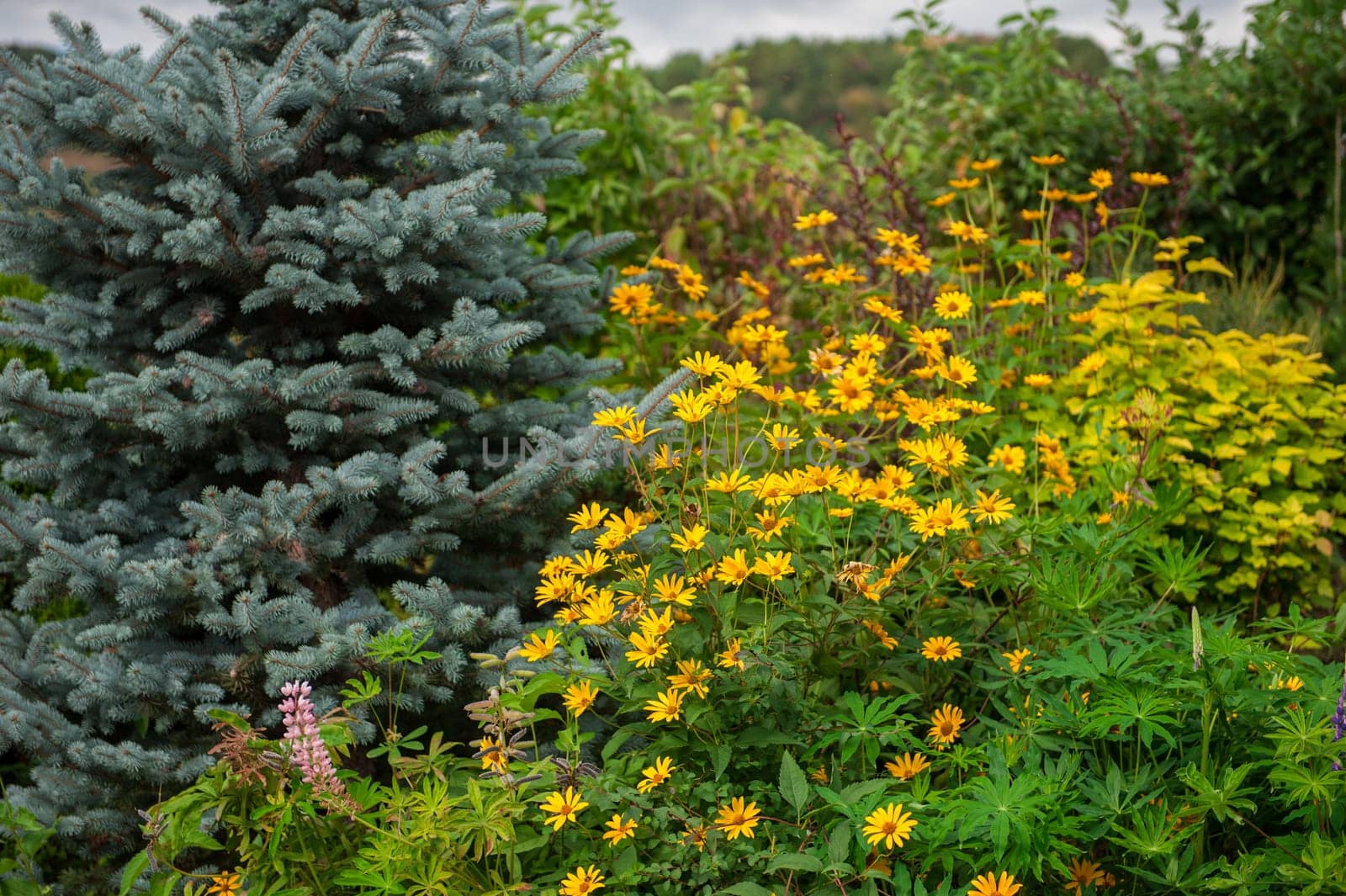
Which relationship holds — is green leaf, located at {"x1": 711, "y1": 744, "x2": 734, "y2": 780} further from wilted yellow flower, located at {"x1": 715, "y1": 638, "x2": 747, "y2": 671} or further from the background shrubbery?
wilted yellow flower, located at {"x1": 715, "y1": 638, "x2": 747, "y2": 671}

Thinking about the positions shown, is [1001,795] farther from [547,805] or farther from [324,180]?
[324,180]

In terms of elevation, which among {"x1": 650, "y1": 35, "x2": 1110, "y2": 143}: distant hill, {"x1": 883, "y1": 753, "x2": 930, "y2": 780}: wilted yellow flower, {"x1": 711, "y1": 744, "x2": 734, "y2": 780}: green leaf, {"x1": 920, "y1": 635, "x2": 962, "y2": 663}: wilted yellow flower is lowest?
{"x1": 883, "y1": 753, "x2": 930, "y2": 780}: wilted yellow flower

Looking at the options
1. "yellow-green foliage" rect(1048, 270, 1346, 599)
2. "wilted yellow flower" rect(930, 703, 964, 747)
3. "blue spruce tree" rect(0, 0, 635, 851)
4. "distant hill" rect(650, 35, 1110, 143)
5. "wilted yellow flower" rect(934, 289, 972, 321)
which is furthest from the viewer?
"distant hill" rect(650, 35, 1110, 143)

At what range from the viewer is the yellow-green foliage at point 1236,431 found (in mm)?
3447

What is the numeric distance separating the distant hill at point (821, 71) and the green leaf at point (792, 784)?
19.0 metres

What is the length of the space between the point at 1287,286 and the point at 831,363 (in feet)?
17.0

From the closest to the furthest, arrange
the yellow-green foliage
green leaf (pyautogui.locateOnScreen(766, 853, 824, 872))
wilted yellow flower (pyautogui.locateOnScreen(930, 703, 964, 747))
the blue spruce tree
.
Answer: green leaf (pyautogui.locateOnScreen(766, 853, 824, 872)) → wilted yellow flower (pyautogui.locateOnScreen(930, 703, 964, 747)) → the blue spruce tree → the yellow-green foliage

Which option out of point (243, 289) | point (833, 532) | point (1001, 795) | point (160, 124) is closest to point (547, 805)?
point (1001, 795)

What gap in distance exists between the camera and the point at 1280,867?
5.71 feet

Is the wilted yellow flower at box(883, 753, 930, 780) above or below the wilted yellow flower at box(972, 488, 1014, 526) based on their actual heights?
below

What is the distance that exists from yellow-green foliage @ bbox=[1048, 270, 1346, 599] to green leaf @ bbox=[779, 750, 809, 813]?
190 centimetres

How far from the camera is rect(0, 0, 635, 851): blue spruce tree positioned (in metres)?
2.62

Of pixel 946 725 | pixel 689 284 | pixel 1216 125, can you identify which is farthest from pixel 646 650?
pixel 1216 125

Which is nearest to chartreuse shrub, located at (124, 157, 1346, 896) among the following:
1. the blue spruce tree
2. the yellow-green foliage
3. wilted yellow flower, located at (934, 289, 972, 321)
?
wilted yellow flower, located at (934, 289, 972, 321)
